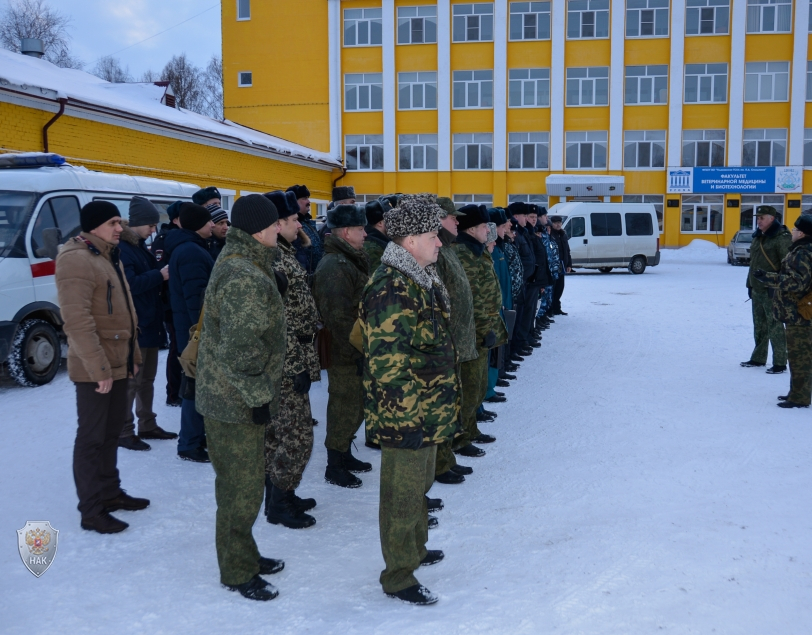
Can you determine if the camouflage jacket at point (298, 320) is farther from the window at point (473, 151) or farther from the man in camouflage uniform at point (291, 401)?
the window at point (473, 151)

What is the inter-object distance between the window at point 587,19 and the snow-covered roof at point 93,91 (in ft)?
55.4

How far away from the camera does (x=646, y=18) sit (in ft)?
112

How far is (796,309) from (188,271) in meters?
5.50

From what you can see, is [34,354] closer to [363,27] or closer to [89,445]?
[89,445]

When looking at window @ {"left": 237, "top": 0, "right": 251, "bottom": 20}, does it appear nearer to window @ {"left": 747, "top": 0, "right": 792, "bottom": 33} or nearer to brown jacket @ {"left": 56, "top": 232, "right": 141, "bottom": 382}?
window @ {"left": 747, "top": 0, "right": 792, "bottom": 33}

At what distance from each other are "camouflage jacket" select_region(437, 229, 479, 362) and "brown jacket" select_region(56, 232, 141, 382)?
206cm

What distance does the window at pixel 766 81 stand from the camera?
3356 cm

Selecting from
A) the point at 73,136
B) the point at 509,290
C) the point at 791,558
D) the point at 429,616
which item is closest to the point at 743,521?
the point at 791,558

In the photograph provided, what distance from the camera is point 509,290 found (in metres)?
7.70

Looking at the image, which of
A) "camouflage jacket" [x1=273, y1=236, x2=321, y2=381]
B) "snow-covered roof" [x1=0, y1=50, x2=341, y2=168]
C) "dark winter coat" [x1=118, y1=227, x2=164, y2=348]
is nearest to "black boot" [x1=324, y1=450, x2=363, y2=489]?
"camouflage jacket" [x1=273, y1=236, x2=321, y2=381]

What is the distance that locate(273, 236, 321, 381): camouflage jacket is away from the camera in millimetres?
4285

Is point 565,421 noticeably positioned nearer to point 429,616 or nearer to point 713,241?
point 429,616

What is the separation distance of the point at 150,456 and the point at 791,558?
438cm

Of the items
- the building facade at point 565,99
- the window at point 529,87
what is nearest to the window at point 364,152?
the building facade at point 565,99
